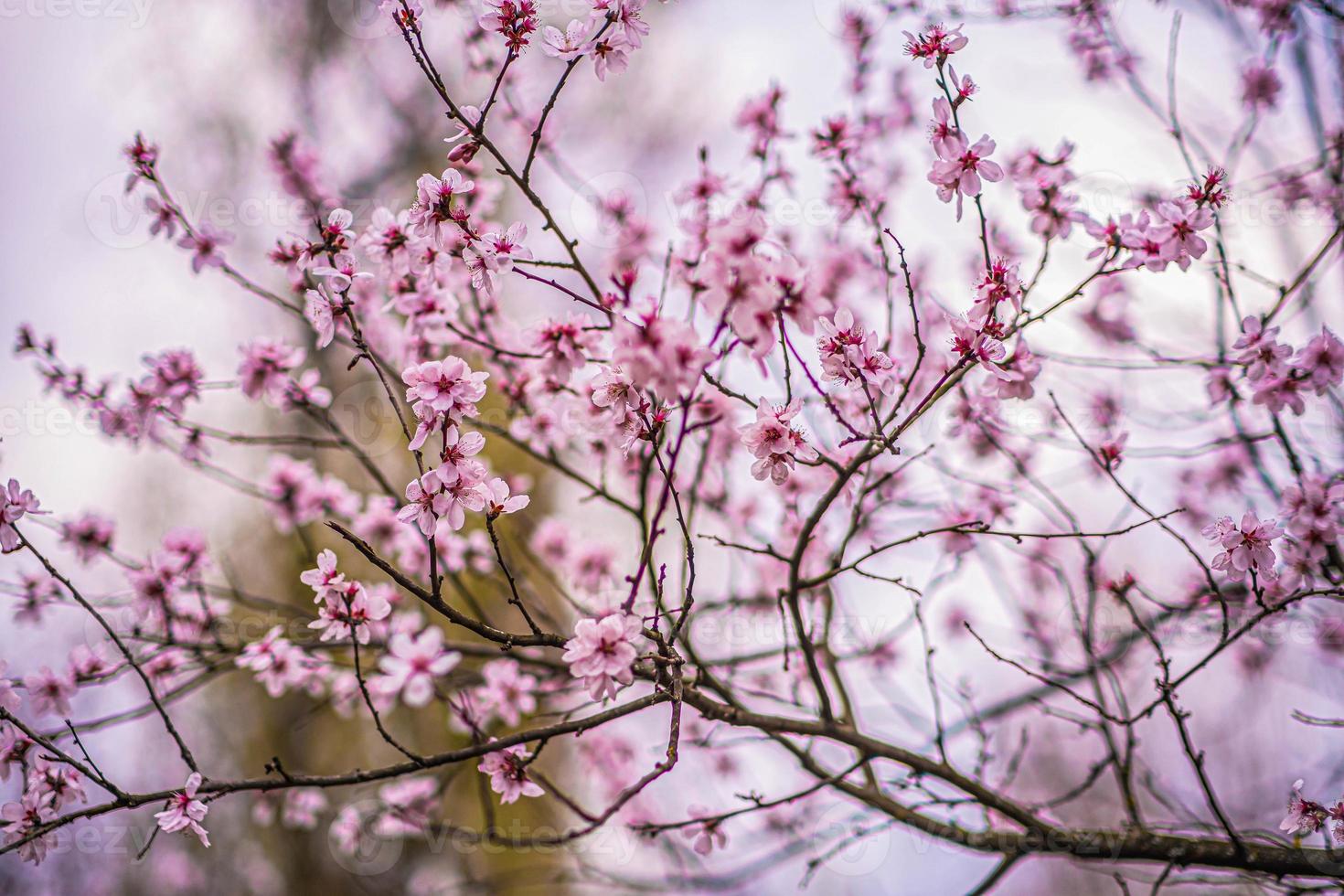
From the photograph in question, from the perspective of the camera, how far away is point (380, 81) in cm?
822

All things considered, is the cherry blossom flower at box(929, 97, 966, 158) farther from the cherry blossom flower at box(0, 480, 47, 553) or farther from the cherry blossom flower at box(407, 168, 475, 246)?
the cherry blossom flower at box(0, 480, 47, 553)

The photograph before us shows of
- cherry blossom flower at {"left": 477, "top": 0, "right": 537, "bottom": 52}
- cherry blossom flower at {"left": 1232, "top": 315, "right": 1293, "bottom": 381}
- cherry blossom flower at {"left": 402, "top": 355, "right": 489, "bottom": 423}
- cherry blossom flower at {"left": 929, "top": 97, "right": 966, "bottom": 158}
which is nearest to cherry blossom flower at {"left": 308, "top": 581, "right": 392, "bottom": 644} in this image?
cherry blossom flower at {"left": 402, "top": 355, "right": 489, "bottom": 423}

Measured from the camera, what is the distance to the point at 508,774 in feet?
6.18

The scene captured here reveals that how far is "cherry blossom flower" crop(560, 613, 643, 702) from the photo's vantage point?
4.78 ft

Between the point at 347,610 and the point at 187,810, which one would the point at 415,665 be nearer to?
the point at 347,610

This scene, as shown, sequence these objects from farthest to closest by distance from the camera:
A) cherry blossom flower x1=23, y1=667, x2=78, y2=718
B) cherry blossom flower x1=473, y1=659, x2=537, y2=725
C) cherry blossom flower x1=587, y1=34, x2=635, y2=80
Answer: cherry blossom flower x1=473, y1=659, x2=537, y2=725
cherry blossom flower x1=23, y1=667, x2=78, y2=718
cherry blossom flower x1=587, y1=34, x2=635, y2=80

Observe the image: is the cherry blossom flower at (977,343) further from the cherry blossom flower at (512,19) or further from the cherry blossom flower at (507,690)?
the cherry blossom flower at (507,690)

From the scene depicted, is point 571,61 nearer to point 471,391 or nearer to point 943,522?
point 471,391

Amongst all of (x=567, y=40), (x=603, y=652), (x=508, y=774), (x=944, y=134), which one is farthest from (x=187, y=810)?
(x=944, y=134)

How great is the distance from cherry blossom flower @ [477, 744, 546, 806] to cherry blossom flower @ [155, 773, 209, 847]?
0.67m

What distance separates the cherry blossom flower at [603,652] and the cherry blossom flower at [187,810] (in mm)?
1072

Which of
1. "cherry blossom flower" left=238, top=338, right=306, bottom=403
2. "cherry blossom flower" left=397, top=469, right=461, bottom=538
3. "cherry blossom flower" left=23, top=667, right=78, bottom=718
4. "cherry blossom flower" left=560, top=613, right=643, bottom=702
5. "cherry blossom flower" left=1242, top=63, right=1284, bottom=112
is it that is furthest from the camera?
"cherry blossom flower" left=1242, top=63, right=1284, bottom=112

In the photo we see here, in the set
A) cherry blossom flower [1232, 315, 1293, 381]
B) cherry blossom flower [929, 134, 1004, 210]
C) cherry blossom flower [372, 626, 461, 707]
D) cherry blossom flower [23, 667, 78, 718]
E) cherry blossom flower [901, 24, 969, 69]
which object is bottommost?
cherry blossom flower [372, 626, 461, 707]

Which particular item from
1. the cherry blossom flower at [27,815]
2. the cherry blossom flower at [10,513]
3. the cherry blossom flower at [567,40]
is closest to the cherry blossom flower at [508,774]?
the cherry blossom flower at [27,815]
